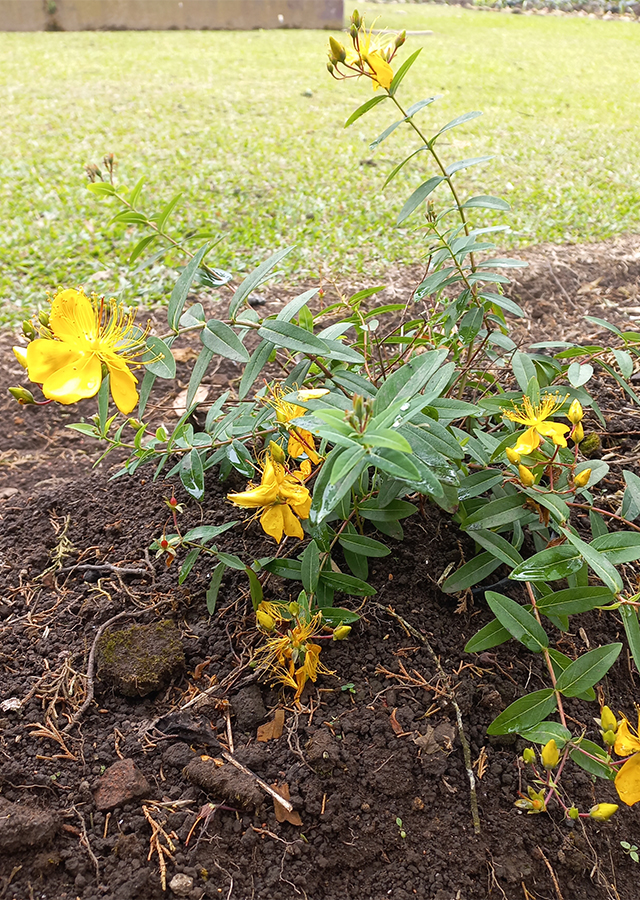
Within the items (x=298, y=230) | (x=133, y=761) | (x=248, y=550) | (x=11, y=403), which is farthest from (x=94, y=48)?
(x=133, y=761)

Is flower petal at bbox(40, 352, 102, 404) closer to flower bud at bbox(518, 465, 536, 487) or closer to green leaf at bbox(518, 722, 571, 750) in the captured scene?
flower bud at bbox(518, 465, 536, 487)

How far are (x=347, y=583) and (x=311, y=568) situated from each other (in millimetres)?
80

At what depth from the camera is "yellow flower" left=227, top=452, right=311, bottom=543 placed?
1113 mm

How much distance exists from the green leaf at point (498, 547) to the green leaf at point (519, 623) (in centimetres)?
12

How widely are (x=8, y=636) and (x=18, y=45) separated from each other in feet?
23.2

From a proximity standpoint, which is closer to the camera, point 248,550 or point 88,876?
point 88,876

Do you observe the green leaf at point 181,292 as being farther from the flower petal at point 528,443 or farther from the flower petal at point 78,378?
the flower petal at point 528,443

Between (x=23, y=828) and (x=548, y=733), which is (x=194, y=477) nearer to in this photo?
(x=23, y=828)

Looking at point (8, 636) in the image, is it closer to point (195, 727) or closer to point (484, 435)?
point (195, 727)

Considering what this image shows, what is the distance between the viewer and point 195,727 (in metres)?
1.26

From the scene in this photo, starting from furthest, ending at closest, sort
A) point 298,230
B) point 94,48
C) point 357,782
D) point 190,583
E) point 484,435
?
1. point 94,48
2. point 298,230
3. point 190,583
4. point 484,435
5. point 357,782

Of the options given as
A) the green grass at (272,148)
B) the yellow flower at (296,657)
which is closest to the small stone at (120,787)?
the yellow flower at (296,657)

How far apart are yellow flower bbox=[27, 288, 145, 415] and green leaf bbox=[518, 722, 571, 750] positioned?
84cm

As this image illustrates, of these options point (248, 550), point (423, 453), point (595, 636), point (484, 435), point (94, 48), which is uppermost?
point (94, 48)
